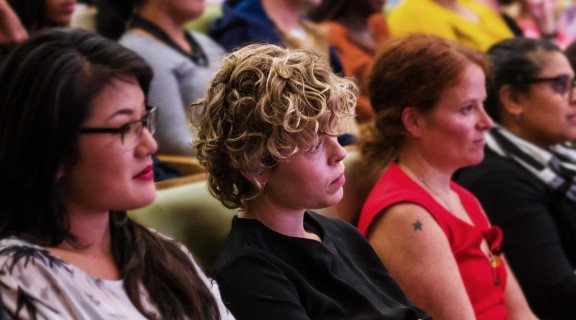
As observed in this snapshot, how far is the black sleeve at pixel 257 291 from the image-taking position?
1.37 metres

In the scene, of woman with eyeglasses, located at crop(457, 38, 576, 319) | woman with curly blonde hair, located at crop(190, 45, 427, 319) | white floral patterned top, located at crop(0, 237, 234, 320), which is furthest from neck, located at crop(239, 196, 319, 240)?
woman with eyeglasses, located at crop(457, 38, 576, 319)

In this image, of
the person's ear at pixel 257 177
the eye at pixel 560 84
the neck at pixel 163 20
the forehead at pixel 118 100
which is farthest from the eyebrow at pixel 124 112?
the neck at pixel 163 20

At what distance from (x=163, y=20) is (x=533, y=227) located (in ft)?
→ 4.30

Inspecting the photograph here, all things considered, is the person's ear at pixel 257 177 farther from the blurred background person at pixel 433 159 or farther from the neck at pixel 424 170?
the neck at pixel 424 170

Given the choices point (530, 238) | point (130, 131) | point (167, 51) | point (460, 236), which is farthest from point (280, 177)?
point (167, 51)

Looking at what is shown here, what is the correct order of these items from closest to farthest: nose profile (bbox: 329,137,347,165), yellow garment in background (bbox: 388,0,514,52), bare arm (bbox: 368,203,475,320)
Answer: nose profile (bbox: 329,137,347,165)
bare arm (bbox: 368,203,475,320)
yellow garment in background (bbox: 388,0,514,52)

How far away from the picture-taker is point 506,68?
238cm

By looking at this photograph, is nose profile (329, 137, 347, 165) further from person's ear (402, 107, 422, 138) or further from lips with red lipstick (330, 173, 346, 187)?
person's ear (402, 107, 422, 138)

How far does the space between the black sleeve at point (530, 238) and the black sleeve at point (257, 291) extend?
900 mm

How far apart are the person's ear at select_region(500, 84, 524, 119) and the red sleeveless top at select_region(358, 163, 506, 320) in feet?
1.83

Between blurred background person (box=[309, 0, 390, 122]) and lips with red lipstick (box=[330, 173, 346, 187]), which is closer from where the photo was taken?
lips with red lipstick (box=[330, 173, 346, 187])

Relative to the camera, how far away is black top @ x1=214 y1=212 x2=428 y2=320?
1.39m

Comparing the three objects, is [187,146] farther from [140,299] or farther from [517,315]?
[140,299]

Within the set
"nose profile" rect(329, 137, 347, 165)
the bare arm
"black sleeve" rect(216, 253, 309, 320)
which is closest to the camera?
"black sleeve" rect(216, 253, 309, 320)
